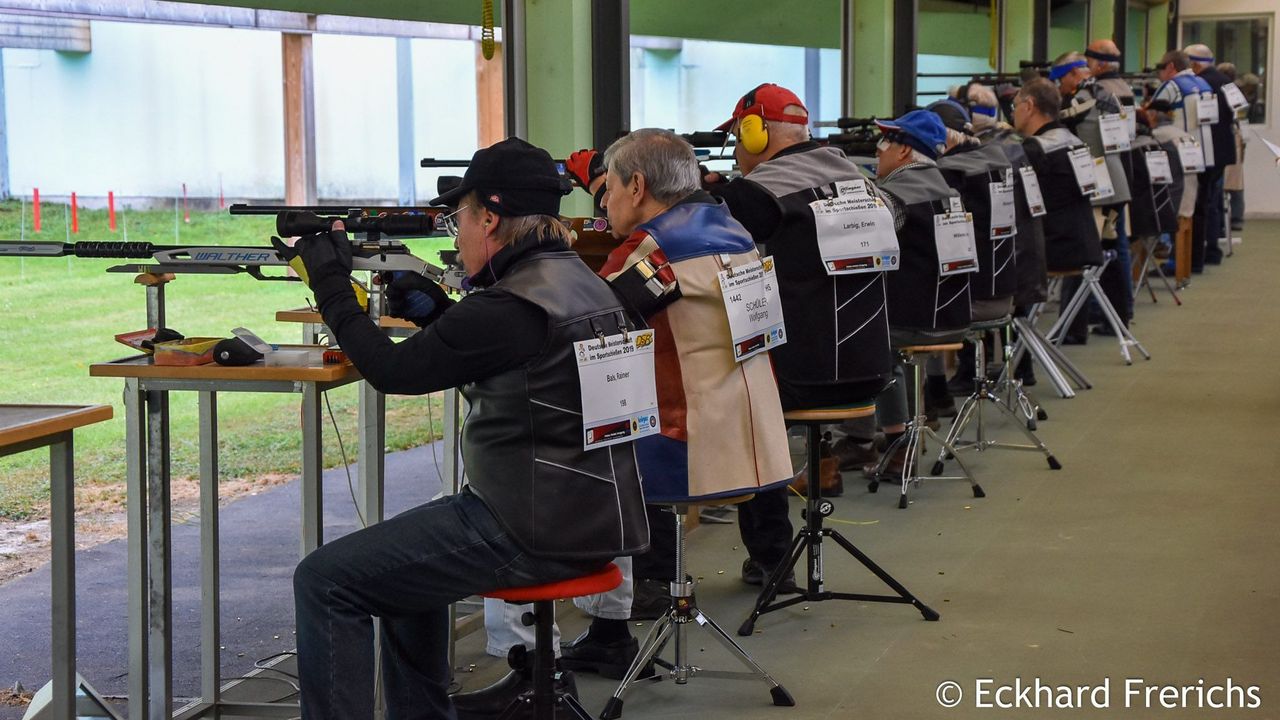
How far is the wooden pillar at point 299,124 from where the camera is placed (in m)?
4.69

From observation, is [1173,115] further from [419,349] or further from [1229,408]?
[419,349]

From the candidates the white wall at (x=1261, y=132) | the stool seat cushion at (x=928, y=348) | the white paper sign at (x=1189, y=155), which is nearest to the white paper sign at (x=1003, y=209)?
the stool seat cushion at (x=928, y=348)

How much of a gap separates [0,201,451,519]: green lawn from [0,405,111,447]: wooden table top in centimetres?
120

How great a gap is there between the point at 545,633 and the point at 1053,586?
200 centimetres

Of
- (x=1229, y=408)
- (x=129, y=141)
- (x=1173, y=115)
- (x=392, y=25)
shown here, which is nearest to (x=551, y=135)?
(x=392, y=25)

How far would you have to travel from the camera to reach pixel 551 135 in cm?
534

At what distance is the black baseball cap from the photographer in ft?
8.65

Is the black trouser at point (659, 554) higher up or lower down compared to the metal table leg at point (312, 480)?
lower down

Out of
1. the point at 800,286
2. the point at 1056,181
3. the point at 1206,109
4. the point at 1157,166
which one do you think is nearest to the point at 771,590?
the point at 800,286

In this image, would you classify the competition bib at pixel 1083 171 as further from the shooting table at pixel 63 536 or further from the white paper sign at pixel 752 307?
the shooting table at pixel 63 536

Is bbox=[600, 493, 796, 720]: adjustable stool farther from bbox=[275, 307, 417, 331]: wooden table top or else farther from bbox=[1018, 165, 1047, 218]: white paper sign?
bbox=[1018, 165, 1047, 218]: white paper sign

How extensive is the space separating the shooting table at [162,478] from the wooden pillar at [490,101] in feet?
7.71

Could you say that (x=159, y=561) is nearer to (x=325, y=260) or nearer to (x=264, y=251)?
(x=264, y=251)

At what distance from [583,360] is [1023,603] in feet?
6.52
